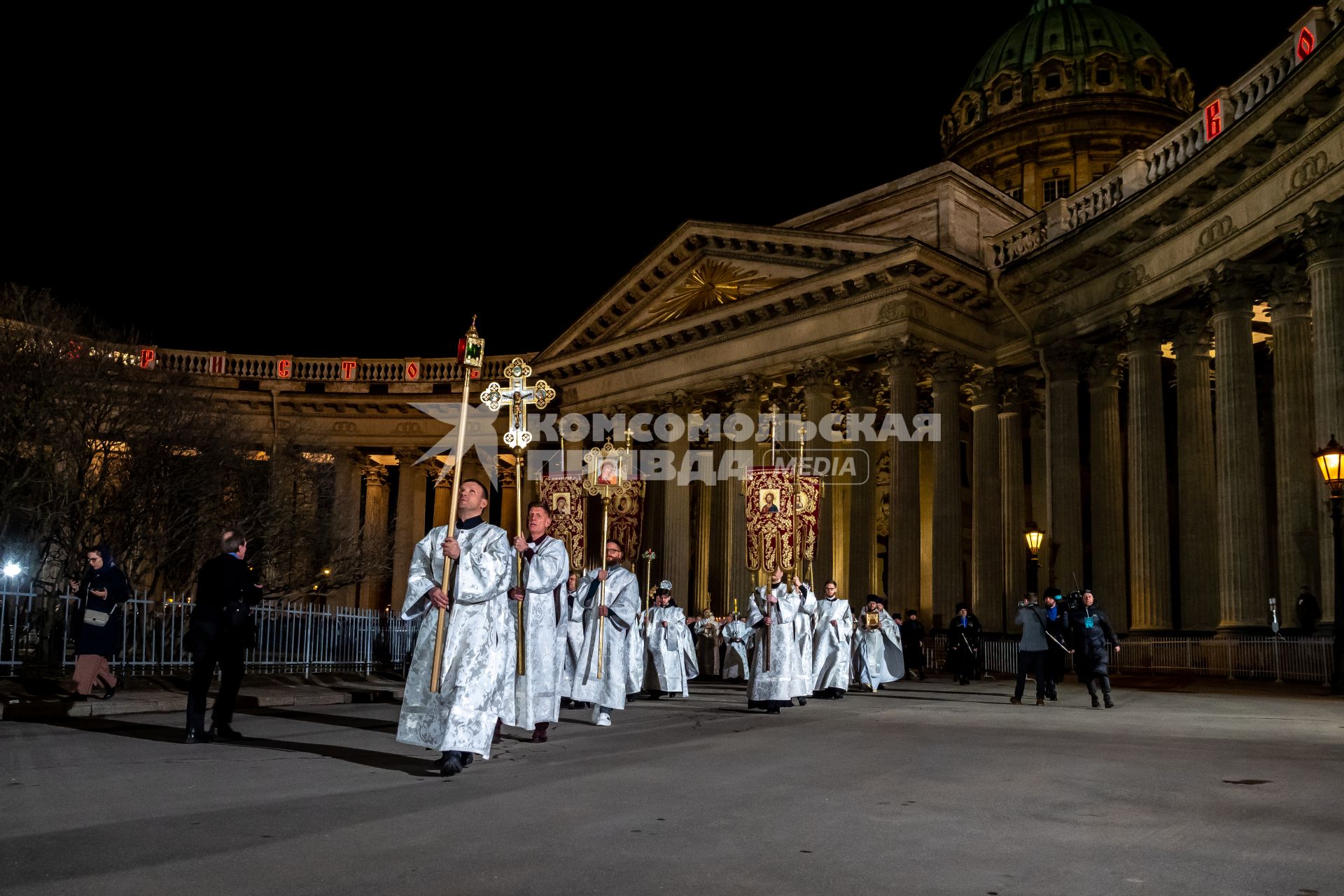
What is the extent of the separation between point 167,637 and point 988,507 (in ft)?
62.9

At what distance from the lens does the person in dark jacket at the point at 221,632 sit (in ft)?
33.1

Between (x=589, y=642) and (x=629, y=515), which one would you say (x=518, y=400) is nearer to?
(x=589, y=642)

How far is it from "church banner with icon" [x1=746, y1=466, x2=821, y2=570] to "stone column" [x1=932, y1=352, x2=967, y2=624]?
4.49 m

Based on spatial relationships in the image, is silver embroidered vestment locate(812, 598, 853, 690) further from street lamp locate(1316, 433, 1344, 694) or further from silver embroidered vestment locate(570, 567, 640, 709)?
street lamp locate(1316, 433, 1344, 694)

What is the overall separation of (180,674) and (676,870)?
16.0m

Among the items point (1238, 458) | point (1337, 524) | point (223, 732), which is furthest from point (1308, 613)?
point (223, 732)

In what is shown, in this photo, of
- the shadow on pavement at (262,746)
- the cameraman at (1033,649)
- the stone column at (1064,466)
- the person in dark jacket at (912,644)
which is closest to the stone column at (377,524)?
the person in dark jacket at (912,644)

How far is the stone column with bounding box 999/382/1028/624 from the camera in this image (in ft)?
93.5

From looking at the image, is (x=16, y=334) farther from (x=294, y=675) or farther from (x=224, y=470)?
(x=294, y=675)

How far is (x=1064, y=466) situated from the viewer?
26922mm

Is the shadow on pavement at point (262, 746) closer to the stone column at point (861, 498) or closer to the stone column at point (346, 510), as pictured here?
the stone column at point (861, 498)

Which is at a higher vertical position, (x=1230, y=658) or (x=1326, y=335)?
(x=1326, y=335)

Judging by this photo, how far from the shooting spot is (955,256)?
2867 centimetres

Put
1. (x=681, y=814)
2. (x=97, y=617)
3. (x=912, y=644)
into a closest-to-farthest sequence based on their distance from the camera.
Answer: (x=681, y=814)
(x=97, y=617)
(x=912, y=644)
